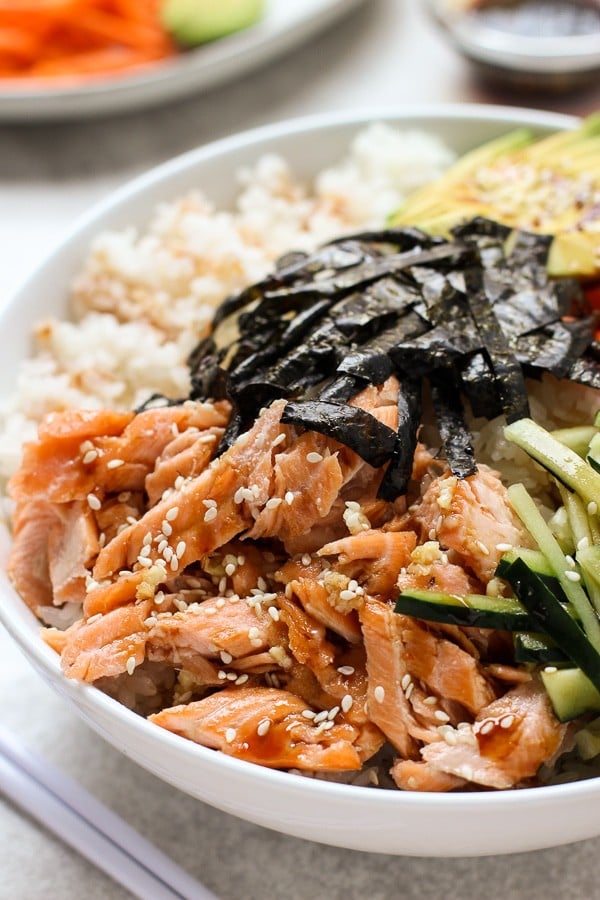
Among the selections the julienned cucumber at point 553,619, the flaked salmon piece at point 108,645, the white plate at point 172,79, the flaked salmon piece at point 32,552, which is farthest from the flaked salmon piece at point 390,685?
the white plate at point 172,79

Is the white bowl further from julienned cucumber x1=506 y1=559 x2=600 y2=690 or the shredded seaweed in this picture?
the shredded seaweed

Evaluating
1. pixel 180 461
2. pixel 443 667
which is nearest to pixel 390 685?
pixel 443 667

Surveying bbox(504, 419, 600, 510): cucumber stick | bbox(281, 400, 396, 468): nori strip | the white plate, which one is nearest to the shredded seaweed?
bbox(281, 400, 396, 468): nori strip

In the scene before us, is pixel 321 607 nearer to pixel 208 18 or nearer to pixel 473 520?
pixel 473 520

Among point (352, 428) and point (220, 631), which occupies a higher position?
point (352, 428)

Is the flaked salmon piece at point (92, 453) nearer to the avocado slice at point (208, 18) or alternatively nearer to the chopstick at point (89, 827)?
the chopstick at point (89, 827)

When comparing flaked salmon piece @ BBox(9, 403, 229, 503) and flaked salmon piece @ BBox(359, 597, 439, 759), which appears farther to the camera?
flaked salmon piece @ BBox(9, 403, 229, 503)
